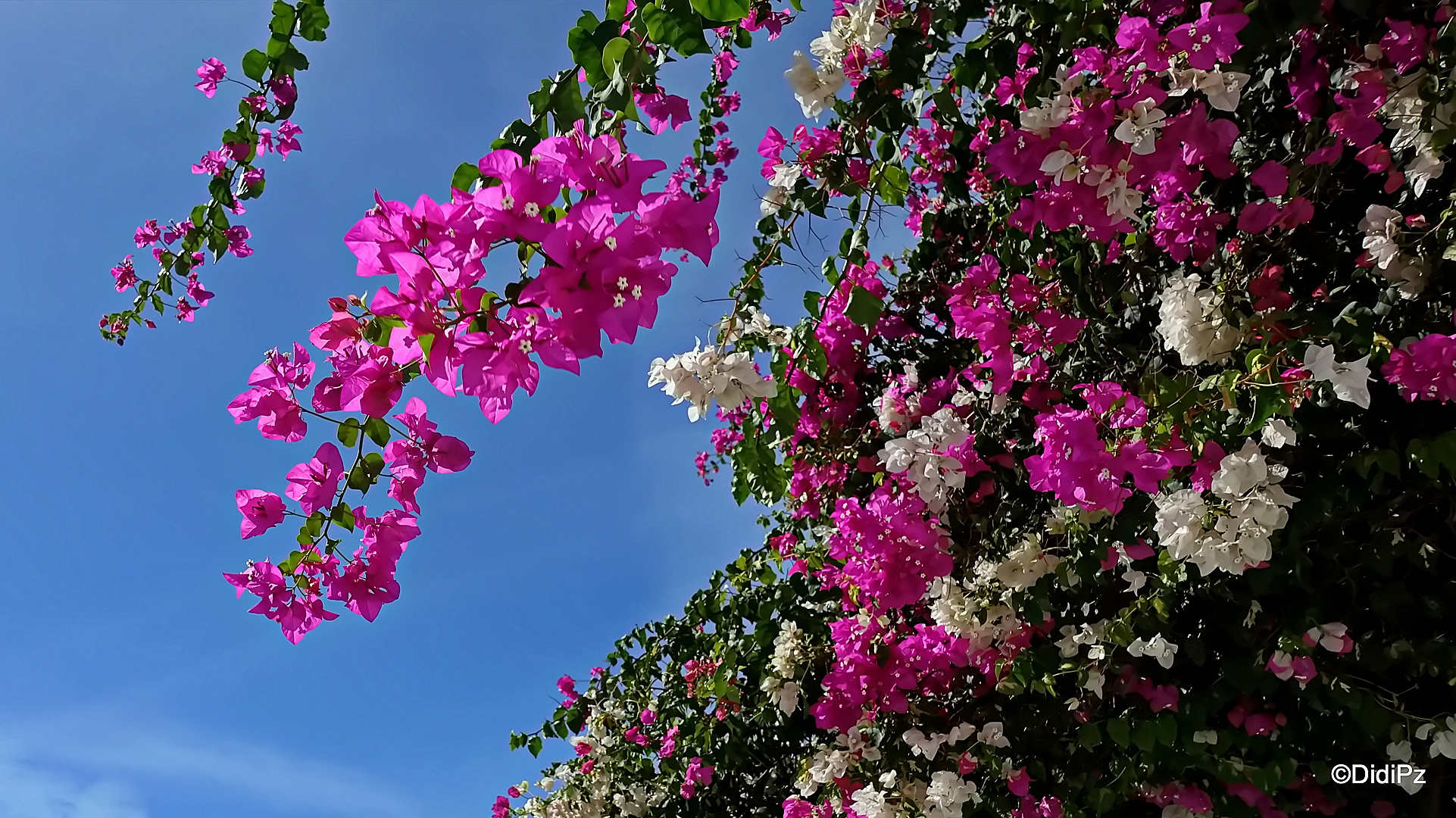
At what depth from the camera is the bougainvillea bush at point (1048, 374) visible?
3.15 feet

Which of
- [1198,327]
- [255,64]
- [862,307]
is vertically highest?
[255,64]

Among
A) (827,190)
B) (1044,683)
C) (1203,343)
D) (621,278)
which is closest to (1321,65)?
(1203,343)

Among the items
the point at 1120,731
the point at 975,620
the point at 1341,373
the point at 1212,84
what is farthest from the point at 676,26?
the point at 1120,731

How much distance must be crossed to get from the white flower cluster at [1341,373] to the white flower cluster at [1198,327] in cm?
35

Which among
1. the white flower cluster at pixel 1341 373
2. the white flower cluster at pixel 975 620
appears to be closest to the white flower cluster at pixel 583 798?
the white flower cluster at pixel 975 620

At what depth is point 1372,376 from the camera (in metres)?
1.75

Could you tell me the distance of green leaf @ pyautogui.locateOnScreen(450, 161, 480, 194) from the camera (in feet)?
3.23

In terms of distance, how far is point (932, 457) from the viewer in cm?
200

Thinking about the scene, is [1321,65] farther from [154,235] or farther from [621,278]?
[154,235]

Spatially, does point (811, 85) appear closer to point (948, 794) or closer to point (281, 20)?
point (281, 20)

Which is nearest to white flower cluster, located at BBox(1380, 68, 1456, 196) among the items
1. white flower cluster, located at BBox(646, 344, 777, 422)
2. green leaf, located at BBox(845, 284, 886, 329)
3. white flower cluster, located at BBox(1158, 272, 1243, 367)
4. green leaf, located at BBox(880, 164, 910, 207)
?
white flower cluster, located at BBox(1158, 272, 1243, 367)

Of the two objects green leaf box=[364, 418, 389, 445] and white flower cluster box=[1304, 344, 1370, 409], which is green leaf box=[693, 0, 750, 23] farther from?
white flower cluster box=[1304, 344, 1370, 409]

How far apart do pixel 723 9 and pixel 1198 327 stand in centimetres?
130

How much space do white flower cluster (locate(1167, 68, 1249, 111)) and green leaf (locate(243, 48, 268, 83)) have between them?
1933mm
